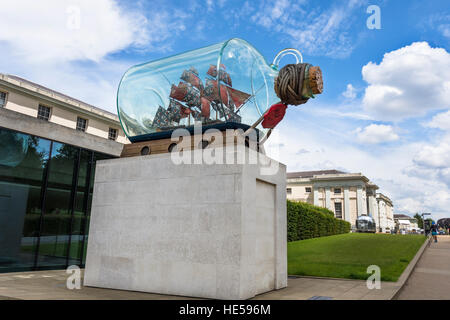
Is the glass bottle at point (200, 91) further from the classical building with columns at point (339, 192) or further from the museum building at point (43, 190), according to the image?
the classical building with columns at point (339, 192)

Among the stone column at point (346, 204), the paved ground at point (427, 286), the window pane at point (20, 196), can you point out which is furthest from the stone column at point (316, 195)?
the window pane at point (20, 196)

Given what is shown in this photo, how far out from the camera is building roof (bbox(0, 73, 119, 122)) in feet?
96.6

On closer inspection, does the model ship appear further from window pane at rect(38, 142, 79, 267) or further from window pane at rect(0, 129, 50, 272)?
window pane at rect(38, 142, 79, 267)

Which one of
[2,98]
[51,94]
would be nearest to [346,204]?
[51,94]

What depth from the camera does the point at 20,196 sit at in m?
11.7

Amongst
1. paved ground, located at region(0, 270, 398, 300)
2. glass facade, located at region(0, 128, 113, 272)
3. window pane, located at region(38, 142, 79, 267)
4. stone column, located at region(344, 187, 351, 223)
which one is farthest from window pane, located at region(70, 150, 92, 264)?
stone column, located at region(344, 187, 351, 223)

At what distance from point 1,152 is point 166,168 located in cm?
764

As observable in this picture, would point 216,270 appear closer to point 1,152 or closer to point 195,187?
point 195,187

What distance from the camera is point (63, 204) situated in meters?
13.2

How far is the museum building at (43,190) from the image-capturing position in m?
11.4

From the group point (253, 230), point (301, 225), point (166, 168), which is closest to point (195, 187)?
point (166, 168)

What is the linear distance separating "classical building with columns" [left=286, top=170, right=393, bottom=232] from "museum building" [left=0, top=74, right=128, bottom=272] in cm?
6139

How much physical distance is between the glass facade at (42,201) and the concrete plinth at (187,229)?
537 centimetres

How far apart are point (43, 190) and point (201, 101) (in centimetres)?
883
